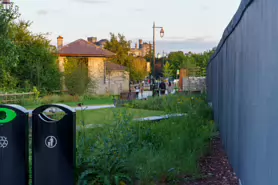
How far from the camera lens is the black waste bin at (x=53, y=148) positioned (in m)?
4.86

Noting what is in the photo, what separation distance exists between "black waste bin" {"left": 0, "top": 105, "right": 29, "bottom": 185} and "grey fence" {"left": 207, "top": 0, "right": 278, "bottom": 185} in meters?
2.67

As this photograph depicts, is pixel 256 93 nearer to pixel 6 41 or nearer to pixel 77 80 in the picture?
pixel 6 41

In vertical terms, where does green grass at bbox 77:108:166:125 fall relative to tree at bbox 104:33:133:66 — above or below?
below

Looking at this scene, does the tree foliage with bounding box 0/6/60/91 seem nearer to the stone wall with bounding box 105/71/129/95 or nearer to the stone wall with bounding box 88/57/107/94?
the stone wall with bounding box 88/57/107/94

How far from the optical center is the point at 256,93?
13.4 ft

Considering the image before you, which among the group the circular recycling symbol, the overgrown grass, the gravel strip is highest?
the circular recycling symbol

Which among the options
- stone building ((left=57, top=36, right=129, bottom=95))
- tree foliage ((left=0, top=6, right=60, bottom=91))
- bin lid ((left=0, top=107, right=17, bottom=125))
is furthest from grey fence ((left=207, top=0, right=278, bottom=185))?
stone building ((left=57, top=36, right=129, bottom=95))

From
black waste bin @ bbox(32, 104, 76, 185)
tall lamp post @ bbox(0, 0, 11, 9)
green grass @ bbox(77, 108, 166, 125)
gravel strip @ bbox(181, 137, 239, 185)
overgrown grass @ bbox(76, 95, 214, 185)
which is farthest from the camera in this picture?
tall lamp post @ bbox(0, 0, 11, 9)

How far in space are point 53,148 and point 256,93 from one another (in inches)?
95.9

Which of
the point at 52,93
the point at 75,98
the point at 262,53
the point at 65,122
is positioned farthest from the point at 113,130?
the point at 52,93

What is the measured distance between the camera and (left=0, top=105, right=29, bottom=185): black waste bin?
488cm

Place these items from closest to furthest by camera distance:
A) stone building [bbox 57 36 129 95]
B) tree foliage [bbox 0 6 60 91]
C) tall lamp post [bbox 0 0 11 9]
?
tall lamp post [bbox 0 0 11 9]
tree foliage [bbox 0 6 60 91]
stone building [bbox 57 36 129 95]

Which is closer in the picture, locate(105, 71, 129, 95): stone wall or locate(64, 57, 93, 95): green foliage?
locate(64, 57, 93, 95): green foliage

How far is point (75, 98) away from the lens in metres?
28.1
